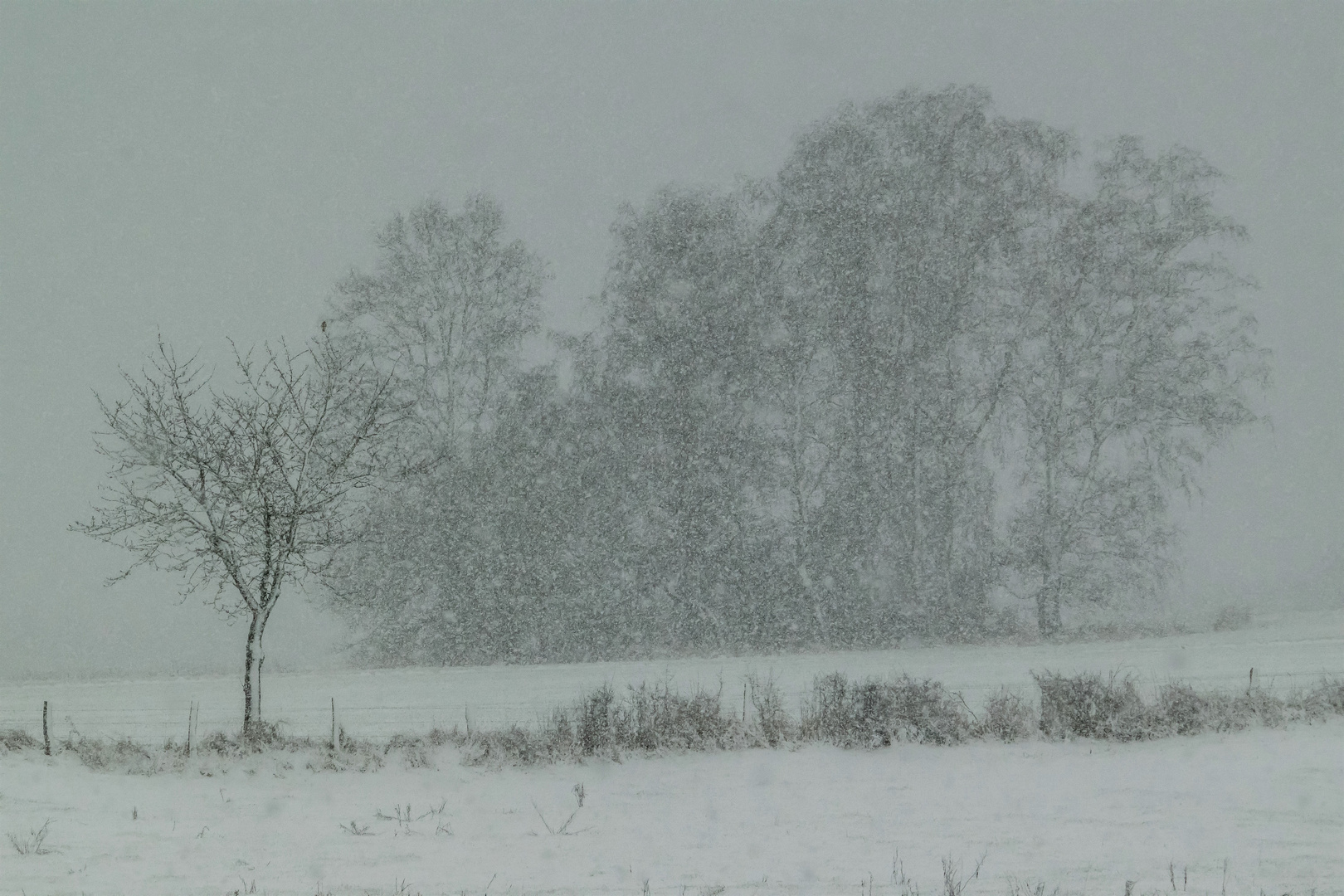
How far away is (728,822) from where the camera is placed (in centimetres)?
1018

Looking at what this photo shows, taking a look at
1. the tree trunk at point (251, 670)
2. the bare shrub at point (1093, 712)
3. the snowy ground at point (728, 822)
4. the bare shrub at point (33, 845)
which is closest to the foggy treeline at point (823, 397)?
the tree trunk at point (251, 670)

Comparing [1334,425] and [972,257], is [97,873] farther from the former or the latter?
[1334,425]

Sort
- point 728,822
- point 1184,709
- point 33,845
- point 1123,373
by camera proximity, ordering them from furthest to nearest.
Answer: point 1123,373
point 1184,709
point 728,822
point 33,845

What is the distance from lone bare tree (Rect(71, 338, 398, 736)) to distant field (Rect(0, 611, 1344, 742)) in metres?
1.95

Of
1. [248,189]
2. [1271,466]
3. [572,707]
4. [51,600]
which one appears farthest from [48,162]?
[572,707]

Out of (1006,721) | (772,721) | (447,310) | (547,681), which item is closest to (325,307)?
(447,310)

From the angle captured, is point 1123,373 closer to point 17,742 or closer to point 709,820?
point 709,820

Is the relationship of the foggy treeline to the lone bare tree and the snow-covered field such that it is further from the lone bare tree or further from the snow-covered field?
the snow-covered field

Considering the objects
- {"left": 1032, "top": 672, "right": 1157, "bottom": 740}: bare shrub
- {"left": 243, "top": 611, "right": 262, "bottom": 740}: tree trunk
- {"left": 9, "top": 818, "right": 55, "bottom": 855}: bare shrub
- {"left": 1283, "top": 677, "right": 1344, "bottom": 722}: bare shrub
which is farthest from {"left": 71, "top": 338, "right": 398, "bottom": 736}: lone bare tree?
{"left": 1283, "top": 677, "right": 1344, "bottom": 722}: bare shrub

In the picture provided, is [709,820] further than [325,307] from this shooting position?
No

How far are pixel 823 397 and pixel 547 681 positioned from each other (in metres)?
9.31

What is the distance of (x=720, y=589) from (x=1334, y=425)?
39.3 meters

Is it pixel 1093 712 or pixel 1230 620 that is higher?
pixel 1230 620

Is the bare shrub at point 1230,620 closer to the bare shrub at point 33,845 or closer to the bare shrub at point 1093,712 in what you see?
the bare shrub at point 1093,712
